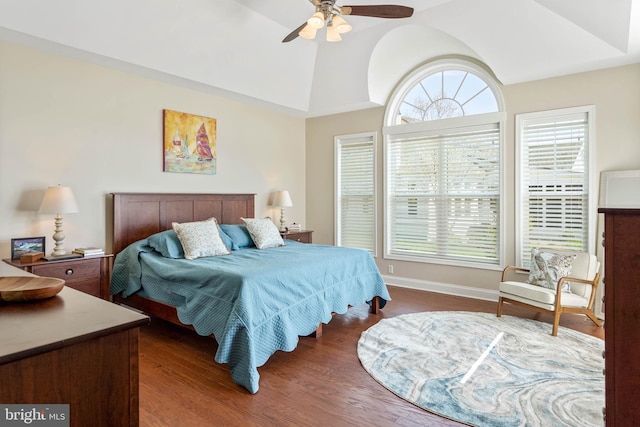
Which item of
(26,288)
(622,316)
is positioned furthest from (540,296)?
(26,288)

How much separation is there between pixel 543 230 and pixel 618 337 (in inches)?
130

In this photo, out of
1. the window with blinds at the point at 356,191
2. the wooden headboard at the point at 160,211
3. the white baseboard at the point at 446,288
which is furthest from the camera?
the window with blinds at the point at 356,191

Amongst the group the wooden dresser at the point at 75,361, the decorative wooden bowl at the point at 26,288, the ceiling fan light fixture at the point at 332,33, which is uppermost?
the ceiling fan light fixture at the point at 332,33

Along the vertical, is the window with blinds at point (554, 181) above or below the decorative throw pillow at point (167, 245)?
above

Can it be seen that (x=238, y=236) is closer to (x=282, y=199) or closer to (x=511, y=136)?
(x=282, y=199)

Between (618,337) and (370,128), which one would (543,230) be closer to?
(370,128)

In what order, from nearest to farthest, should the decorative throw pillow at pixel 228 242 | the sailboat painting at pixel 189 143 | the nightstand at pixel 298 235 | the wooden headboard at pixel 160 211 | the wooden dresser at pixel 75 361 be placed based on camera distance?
the wooden dresser at pixel 75 361 < the wooden headboard at pixel 160 211 < the decorative throw pillow at pixel 228 242 < the sailboat painting at pixel 189 143 < the nightstand at pixel 298 235

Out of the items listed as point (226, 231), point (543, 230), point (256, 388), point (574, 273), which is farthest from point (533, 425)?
point (226, 231)

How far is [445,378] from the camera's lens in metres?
2.65

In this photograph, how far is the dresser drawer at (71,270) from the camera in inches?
A: 121

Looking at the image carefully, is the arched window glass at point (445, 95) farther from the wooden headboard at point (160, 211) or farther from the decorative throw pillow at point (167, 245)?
the decorative throw pillow at point (167, 245)

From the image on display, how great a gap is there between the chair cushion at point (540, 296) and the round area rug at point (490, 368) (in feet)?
0.91

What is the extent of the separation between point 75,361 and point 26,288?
561 millimetres

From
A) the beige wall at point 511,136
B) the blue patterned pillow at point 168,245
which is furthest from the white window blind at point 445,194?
the blue patterned pillow at point 168,245
